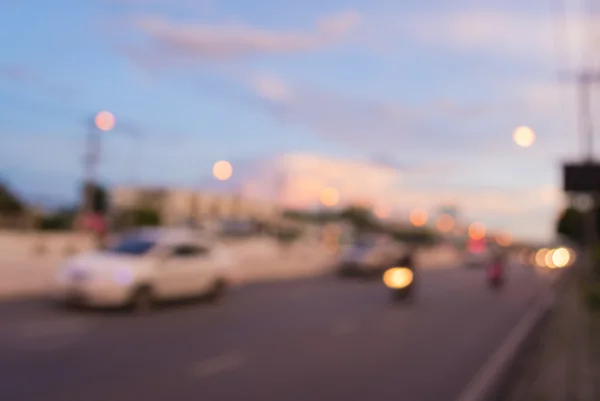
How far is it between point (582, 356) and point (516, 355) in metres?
1.13

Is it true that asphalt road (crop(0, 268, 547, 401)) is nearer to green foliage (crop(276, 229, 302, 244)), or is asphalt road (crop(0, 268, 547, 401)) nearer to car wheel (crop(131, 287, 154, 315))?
car wheel (crop(131, 287, 154, 315))

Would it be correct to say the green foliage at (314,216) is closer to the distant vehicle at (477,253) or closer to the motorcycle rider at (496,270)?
the distant vehicle at (477,253)

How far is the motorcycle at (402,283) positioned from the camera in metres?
22.8

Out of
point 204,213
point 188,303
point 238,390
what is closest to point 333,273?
point 188,303

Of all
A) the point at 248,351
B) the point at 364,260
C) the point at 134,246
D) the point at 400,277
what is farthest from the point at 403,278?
the point at 364,260

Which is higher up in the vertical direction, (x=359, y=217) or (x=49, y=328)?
(x=359, y=217)

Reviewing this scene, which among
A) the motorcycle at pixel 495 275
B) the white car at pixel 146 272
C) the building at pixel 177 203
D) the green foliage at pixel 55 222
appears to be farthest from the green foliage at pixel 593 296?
the building at pixel 177 203

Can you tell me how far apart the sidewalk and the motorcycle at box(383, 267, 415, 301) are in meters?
7.59

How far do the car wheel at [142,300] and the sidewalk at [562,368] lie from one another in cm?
848

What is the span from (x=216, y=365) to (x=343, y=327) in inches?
234

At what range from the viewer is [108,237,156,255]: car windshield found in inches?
711

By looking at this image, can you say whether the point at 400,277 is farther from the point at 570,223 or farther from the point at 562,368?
the point at 570,223

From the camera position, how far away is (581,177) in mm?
12438

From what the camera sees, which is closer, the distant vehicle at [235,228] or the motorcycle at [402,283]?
the motorcycle at [402,283]
